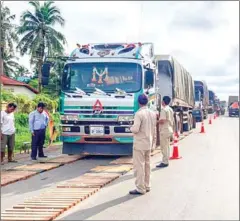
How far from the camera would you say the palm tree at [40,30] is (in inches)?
1903

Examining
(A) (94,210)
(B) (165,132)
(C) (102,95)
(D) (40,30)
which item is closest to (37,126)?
(C) (102,95)

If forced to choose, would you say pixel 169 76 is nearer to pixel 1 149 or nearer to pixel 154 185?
pixel 1 149

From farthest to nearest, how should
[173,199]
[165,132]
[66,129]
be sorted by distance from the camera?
→ [66,129] → [165,132] → [173,199]

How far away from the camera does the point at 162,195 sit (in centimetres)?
802

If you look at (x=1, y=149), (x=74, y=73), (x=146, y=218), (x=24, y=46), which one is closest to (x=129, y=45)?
(x=74, y=73)

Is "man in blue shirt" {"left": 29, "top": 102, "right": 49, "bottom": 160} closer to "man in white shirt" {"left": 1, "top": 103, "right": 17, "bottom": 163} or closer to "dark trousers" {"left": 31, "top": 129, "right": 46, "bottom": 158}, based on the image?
"dark trousers" {"left": 31, "top": 129, "right": 46, "bottom": 158}

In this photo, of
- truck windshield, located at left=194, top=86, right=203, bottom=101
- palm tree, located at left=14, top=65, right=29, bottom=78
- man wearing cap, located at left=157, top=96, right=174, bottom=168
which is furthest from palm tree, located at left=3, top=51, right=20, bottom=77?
man wearing cap, located at left=157, top=96, right=174, bottom=168

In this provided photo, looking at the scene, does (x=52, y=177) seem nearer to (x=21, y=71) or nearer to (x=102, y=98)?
(x=102, y=98)

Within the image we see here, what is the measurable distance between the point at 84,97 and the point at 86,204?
205 inches

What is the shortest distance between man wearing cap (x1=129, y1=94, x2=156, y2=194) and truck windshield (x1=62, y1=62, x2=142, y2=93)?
13.2ft

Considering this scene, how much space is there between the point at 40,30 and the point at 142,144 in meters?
42.0

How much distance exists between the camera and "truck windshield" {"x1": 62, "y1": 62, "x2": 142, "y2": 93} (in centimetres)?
1233

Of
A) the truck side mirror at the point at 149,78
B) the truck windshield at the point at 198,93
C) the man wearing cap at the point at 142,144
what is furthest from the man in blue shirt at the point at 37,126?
the truck windshield at the point at 198,93

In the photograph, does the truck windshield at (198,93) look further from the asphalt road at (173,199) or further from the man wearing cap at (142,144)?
the man wearing cap at (142,144)
